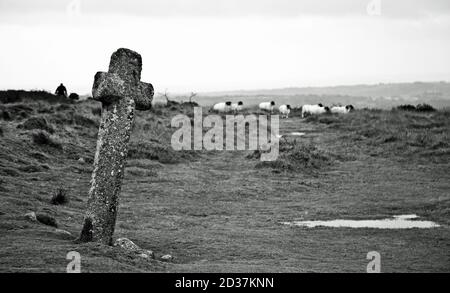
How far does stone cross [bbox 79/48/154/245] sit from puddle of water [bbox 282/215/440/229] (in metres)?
5.87

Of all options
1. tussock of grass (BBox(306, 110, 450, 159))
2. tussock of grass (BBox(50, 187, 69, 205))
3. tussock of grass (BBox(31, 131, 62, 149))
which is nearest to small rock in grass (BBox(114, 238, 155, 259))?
tussock of grass (BBox(50, 187, 69, 205))

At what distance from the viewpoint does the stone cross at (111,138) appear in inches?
495

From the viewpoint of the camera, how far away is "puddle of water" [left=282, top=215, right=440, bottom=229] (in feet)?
54.2

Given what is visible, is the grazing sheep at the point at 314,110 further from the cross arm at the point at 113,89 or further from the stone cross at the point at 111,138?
the stone cross at the point at 111,138

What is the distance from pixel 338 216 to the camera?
18.2 metres

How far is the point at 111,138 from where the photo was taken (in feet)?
42.2

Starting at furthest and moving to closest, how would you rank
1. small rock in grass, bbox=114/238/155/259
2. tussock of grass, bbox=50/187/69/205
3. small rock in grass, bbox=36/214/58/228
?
tussock of grass, bbox=50/187/69/205 → small rock in grass, bbox=36/214/58/228 → small rock in grass, bbox=114/238/155/259

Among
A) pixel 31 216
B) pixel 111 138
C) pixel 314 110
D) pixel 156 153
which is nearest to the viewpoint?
pixel 111 138

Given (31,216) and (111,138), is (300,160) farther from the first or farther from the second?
(111,138)

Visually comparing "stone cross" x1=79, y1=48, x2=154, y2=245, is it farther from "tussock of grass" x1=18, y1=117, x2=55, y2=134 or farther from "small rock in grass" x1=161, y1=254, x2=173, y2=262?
"tussock of grass" x1=18, y1=117, x2=55, y2=134

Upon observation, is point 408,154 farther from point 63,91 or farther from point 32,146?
point 63,91

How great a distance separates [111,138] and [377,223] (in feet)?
26.1

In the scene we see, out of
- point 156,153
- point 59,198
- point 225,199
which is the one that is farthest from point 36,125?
point 59,198

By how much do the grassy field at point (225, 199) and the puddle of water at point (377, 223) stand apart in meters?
0.50
